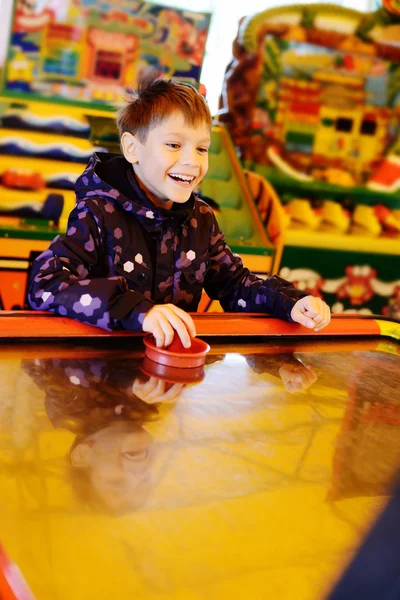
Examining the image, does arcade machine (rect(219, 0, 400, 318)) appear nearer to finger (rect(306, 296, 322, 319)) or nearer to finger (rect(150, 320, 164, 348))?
finger (rect(306, 296, 322, 319))

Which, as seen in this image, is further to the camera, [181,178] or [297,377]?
[181,178]

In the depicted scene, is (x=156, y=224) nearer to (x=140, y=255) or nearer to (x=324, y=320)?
(x=140, y=255)

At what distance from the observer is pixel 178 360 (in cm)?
99

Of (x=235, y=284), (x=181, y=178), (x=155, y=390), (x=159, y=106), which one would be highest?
(x=159, y=106)

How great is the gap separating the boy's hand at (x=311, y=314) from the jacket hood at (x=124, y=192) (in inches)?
13.9

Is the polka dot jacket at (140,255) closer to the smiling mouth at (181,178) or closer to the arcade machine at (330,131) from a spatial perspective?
the smiling mouth at (181,178)

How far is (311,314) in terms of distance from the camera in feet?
4.26

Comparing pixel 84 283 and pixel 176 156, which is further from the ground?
pixel 176 156

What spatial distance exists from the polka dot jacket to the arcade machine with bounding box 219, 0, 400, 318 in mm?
1748

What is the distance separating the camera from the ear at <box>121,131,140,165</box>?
4.87 feet

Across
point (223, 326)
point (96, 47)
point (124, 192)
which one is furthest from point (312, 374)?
point (96, 47)

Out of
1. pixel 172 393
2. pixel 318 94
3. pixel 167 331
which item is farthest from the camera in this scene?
pixel 318 94

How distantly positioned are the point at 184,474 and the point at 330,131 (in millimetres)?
3356

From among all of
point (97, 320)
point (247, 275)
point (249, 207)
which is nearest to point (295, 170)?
point (249, 207)
